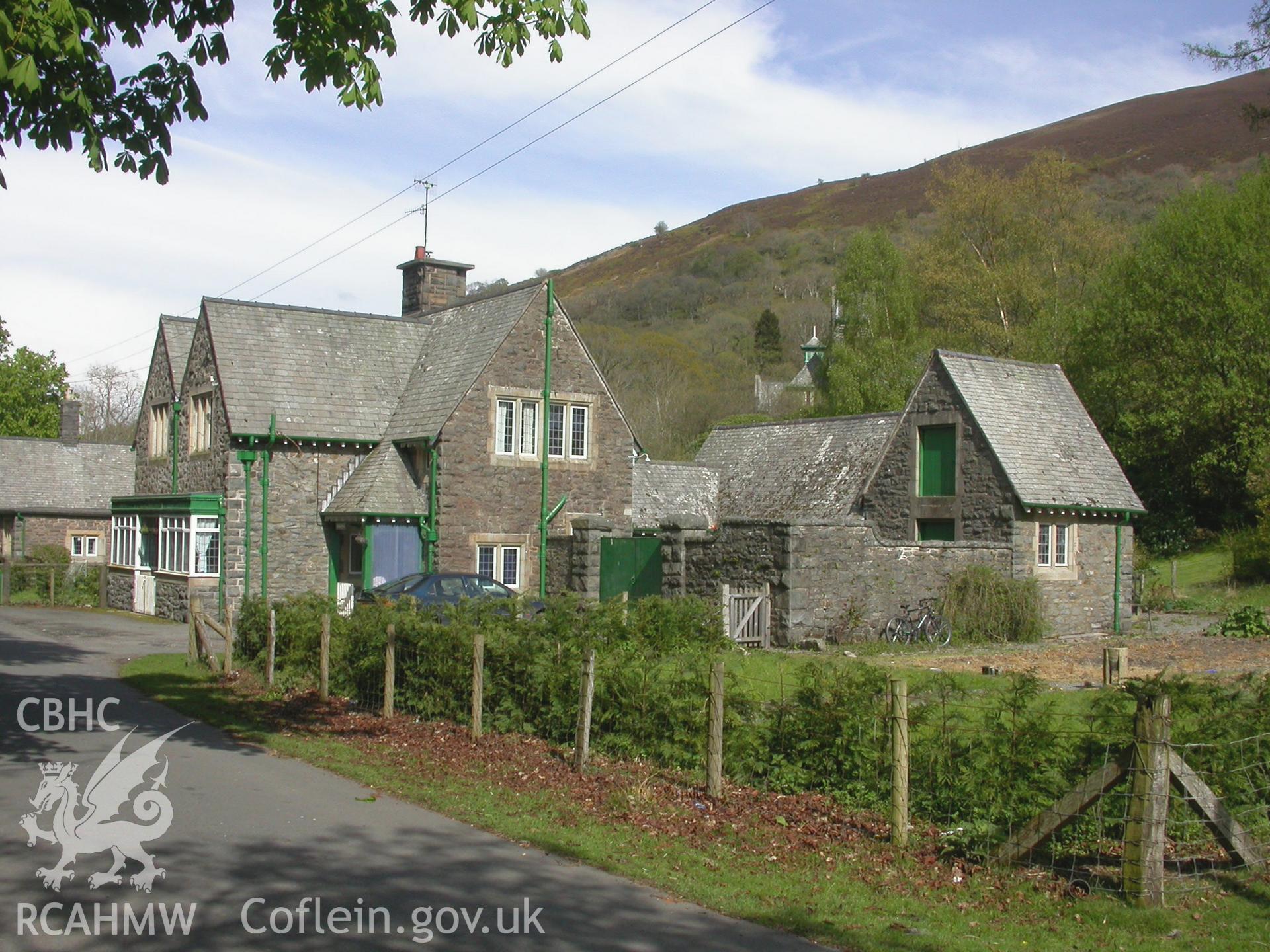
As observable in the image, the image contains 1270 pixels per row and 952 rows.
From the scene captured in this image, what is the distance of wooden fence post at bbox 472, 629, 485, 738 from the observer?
13188 mm

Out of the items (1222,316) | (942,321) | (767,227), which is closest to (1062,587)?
(1222,316)

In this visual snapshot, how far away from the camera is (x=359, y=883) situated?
8.00 m

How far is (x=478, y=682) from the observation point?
43.5ft

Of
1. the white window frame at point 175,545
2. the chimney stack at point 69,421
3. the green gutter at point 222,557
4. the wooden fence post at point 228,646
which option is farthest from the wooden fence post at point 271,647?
the chimney stack at point 69,421

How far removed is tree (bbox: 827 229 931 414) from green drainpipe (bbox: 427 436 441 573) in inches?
1087

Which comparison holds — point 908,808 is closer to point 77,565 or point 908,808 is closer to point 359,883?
point 359,883

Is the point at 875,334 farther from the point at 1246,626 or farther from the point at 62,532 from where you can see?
the point at 62,532

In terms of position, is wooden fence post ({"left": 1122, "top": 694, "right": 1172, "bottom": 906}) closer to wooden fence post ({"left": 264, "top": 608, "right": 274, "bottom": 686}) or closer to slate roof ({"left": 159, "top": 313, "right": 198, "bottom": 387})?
wooden fence post ({"left": 264, "top": 608, "right": 274, "bottom": 686})

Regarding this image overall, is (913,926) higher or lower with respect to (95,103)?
lower

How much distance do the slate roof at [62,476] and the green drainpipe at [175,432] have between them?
17482 millimetres

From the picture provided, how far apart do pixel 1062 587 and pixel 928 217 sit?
93746 millimetres

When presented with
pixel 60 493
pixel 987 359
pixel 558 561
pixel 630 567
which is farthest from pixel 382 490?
pixel 60 493

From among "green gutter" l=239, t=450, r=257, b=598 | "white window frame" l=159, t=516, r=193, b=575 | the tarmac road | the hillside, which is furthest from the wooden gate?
the hillside

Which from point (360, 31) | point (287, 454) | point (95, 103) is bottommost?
point (287, 454)
